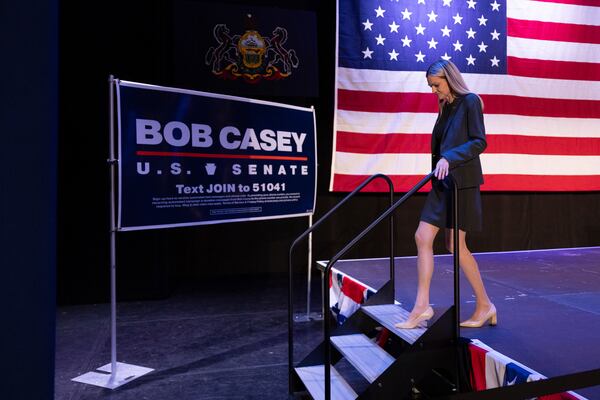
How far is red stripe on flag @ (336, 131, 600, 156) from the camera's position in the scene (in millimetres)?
5336

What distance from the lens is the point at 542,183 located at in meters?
6.00

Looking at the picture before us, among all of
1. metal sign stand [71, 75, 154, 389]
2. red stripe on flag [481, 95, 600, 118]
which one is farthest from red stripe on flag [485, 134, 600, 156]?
metal sign stand [71, 75, 154, 389]

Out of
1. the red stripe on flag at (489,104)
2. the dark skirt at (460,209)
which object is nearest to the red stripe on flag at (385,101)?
the red stripe on flag at (489,104)

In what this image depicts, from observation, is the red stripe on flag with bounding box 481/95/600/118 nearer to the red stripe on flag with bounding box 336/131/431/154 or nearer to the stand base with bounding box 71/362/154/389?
the red stripe on flag with bounding box 336/131/431/154

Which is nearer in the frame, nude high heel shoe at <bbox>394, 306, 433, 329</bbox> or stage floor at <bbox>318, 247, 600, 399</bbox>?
stage floor at <bbox>318, 247, 600, 399</bbox>

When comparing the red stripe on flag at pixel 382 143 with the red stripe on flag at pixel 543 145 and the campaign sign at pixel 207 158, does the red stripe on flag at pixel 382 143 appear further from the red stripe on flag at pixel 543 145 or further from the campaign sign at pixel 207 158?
the campaign sign at pixel 207 158

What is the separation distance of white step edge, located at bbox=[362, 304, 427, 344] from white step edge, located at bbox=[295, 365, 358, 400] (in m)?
0.33

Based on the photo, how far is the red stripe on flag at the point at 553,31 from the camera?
18.7 feet

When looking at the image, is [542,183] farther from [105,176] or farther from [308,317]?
[105,176]

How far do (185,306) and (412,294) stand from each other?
6.91 ft

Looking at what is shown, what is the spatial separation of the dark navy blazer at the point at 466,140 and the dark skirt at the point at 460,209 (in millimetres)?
47

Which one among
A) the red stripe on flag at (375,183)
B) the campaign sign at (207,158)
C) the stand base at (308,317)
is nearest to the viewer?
the campaign sign at (207,158)

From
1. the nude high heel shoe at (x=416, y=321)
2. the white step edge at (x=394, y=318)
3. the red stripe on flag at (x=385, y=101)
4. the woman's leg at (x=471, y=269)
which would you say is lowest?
the white step edge at (x=394, y=318)

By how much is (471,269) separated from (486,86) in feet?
12.5
